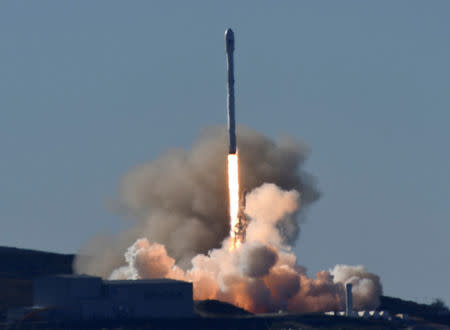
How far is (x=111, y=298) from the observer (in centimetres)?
19438

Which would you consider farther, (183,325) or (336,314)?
(336,314)

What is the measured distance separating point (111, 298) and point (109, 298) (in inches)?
10.6

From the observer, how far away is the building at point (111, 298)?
192 m

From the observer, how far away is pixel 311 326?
190125mm

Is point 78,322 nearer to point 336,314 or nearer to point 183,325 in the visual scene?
point 183,325

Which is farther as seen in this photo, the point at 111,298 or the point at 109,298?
the point at 111,298

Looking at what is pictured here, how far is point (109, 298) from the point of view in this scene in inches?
7648

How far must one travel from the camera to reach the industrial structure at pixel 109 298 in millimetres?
191750

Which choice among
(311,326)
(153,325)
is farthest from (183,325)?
(311,326)

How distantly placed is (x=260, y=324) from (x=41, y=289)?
27.4 m

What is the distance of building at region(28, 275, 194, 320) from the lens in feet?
629

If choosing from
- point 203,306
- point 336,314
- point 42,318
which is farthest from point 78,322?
point 336,314

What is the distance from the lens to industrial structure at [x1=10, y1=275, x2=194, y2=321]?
19175cm

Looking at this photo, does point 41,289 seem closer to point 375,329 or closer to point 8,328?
point 8,328
